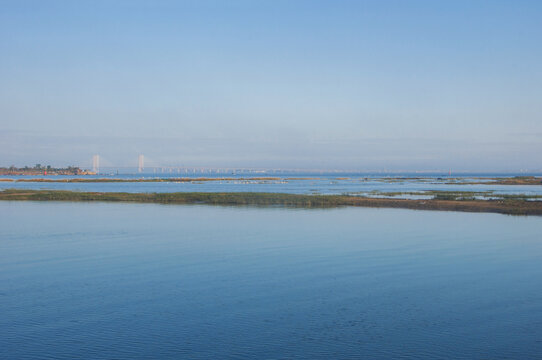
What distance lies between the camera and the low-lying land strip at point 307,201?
3431 cm

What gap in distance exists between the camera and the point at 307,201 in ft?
130

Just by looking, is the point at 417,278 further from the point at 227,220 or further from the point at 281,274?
the point at 227,220

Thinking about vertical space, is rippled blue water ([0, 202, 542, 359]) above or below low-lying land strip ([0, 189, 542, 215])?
below

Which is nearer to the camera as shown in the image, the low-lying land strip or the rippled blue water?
the rippled blue water

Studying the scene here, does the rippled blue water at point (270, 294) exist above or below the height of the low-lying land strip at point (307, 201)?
below

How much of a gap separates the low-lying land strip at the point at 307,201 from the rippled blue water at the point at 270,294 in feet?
34.8

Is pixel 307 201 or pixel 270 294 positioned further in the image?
pixel 307 201

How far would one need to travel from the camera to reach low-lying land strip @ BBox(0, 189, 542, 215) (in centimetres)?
3431

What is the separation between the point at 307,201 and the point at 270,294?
91.6 feet

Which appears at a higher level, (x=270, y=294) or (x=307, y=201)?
(x=307, y=201)

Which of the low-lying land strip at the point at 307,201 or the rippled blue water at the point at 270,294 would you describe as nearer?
the rippled blue water at the point at 270,294

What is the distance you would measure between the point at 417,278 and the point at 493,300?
2.43 m

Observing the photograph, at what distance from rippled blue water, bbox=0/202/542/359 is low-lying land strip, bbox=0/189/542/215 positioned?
1062 cm

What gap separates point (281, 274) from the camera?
14148 mm
